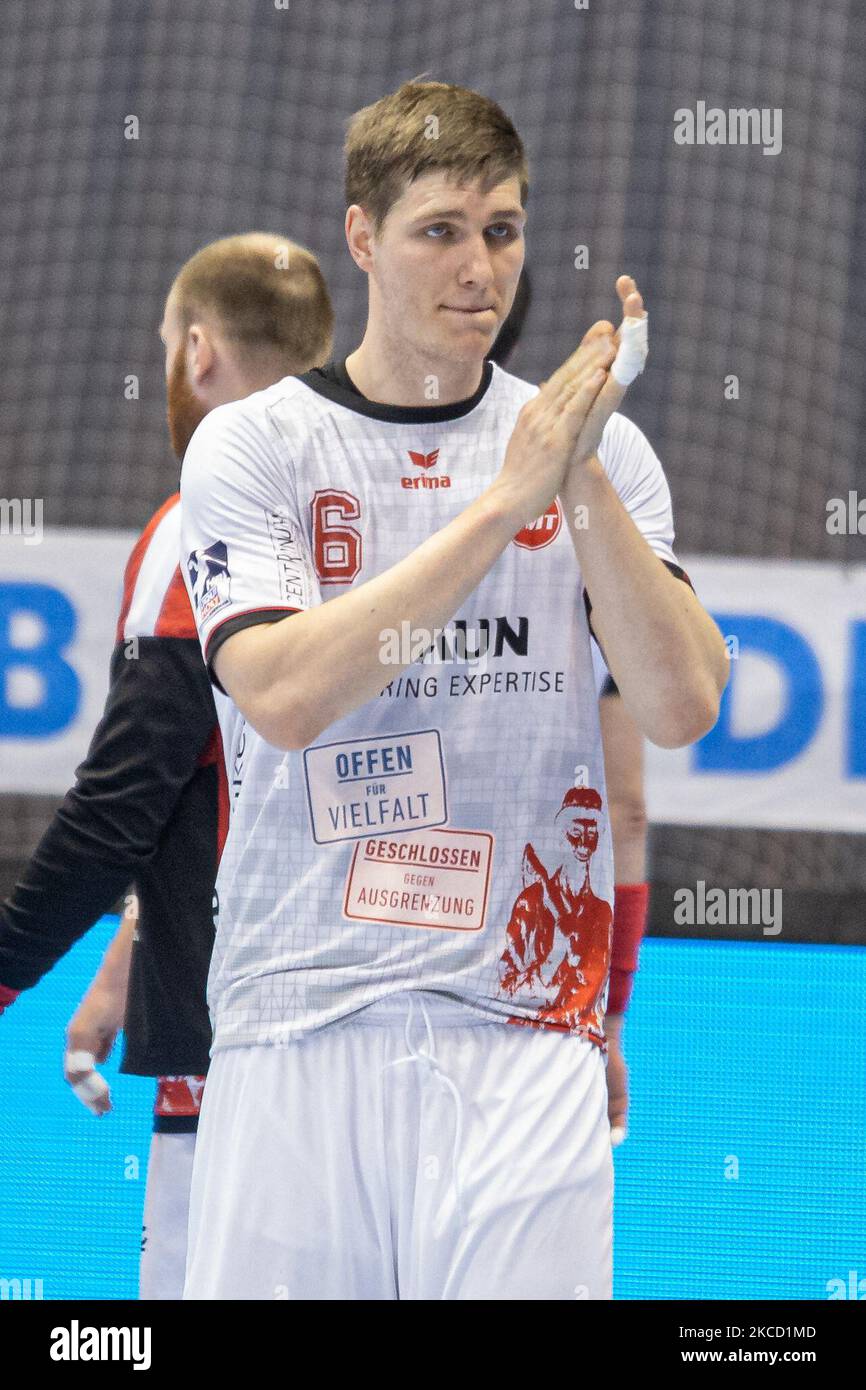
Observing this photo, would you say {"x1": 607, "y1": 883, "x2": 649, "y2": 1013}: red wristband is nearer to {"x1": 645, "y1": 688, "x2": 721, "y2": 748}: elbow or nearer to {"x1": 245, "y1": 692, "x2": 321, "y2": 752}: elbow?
{"x1": 645, "y1": 688, "x2": 721, "y2": 748}: elbow

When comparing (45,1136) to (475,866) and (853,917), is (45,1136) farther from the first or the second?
(853,917)

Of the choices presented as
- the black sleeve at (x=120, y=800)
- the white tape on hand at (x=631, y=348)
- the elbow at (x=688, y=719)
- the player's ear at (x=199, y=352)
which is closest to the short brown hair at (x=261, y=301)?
the player's ear at (x=199, y=352)

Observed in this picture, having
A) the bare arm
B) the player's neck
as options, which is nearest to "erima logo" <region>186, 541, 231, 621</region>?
the player's neck

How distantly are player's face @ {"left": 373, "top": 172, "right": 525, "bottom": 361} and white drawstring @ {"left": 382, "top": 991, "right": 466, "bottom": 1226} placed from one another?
63cm

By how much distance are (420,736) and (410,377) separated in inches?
14.2

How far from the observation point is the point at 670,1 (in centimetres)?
569

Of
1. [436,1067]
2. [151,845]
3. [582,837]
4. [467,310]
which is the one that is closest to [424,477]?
[467,310]

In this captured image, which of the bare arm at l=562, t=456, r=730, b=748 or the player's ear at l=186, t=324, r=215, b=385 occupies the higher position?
the player's ear at l=186, t=324, r=215, b=385

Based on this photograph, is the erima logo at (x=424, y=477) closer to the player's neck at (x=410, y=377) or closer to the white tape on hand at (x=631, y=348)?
the player's neck at (x=410, y=377)

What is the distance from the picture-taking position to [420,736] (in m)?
1.62

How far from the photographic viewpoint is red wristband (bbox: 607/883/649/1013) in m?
1.95

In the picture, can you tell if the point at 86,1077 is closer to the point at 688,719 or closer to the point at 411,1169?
the point at 411,1169
